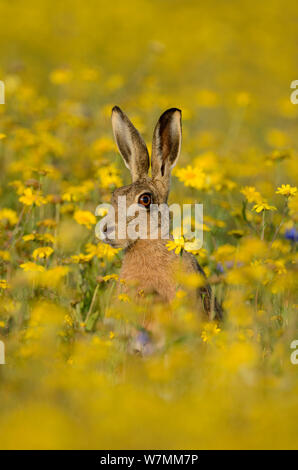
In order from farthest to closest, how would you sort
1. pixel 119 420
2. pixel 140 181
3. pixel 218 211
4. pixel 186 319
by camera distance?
pixel 218 211
pixel 140 181
pixel 186 319
pixel 119 420

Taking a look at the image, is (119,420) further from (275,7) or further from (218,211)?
(275,7)

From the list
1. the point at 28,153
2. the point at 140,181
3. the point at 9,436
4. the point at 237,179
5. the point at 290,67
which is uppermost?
the point at 290,67

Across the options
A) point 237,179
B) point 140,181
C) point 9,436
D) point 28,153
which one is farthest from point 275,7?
point 9,436

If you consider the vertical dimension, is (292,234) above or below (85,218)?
above

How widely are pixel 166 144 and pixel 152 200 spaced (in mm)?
513

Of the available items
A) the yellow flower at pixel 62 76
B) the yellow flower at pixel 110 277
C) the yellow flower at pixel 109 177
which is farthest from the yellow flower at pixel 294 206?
the yellow flower at pixel 62 76

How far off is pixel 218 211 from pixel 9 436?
4108mm

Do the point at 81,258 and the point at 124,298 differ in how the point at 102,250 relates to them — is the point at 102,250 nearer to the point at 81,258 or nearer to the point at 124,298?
the point at 81,258

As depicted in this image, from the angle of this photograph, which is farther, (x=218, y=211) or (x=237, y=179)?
(x=237, y=179)

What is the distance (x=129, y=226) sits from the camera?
4883mm

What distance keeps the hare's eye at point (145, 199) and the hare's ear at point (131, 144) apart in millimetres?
357

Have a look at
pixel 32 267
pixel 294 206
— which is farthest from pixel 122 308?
pixel 294 206

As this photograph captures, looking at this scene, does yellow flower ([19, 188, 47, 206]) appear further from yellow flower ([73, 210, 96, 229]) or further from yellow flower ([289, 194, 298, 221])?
yellow flower ([289, 194, 298, 221])

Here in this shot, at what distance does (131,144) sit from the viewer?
529 centimetres
